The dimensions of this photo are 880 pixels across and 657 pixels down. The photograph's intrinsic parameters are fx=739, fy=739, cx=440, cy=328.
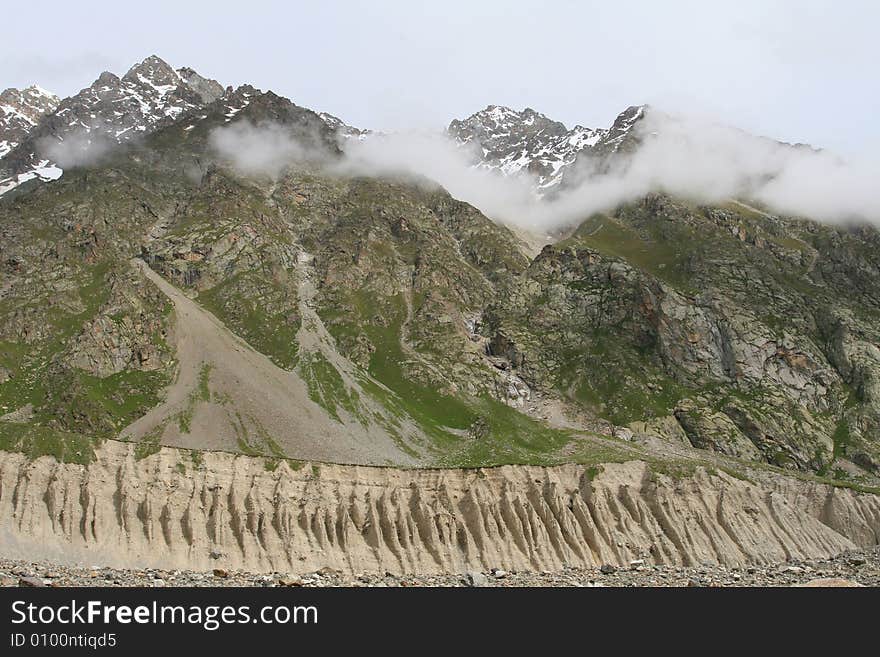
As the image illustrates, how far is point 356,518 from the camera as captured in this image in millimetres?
85625

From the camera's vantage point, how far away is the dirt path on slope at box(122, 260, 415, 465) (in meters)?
156

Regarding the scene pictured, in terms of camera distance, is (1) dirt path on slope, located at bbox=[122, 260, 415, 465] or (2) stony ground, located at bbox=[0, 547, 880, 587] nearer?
(2) stony ground, located at bbox=[0, 547, 880, 587]

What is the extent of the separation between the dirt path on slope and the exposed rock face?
64113 mm

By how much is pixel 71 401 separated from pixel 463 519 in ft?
363

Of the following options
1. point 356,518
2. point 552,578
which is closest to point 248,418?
point 356,518

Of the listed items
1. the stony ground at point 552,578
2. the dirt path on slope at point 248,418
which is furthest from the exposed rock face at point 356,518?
the dirt path on slope at point 248,418

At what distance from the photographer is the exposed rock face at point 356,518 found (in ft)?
260

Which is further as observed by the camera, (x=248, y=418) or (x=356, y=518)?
(x=248, y=418)

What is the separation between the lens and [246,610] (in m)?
22.7

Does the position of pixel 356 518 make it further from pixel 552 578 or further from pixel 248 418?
pixel 248 418

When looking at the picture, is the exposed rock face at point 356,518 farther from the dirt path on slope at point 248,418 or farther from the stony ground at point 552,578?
the dirt path on slope at point 248,418

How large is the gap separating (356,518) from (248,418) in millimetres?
84862

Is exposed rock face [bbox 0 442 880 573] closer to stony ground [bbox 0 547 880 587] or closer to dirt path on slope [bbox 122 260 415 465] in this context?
stony ground [bbox 0 547 880 587]

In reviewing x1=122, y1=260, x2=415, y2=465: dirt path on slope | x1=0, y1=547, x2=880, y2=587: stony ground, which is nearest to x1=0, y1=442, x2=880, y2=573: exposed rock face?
x1=0, y1=547, x2=880, y2=587: stony ground
